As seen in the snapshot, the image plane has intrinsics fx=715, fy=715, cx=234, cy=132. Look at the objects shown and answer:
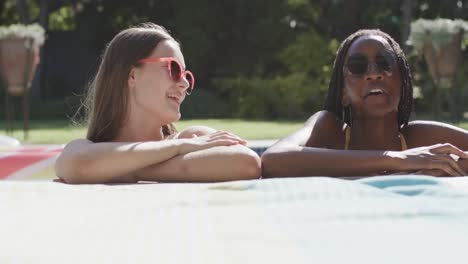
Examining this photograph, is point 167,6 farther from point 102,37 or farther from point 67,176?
point 67,176

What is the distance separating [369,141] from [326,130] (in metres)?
0.12

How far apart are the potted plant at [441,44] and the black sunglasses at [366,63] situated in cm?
587

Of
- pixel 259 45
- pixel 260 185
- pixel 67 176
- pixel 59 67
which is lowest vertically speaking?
pixel 59 67

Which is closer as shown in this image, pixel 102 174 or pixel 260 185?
pixel 260 185

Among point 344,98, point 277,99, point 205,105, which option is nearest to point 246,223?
point 344,98

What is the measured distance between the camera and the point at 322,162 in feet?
5.59

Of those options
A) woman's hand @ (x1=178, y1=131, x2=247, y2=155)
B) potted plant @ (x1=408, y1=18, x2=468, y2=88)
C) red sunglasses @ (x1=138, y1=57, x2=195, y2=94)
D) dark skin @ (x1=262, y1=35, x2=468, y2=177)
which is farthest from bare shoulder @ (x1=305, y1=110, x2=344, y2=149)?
potted plant @ (x1=408, y1=18, x2=468, y2=88)

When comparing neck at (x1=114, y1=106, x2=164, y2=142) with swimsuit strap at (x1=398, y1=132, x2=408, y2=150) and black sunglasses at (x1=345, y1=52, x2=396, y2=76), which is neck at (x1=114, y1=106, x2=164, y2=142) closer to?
black sunglasses at (x1=345, y1=52, x2=396, y2=76)

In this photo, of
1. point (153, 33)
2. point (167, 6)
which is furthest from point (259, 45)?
point (153, 33)

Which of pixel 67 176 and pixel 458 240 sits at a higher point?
pixel 458 240

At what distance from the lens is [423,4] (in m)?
16.3

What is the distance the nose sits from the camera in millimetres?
1862

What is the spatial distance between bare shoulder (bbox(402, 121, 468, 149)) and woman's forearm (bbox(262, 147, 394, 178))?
36 cm

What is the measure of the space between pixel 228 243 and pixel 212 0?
14.4m
